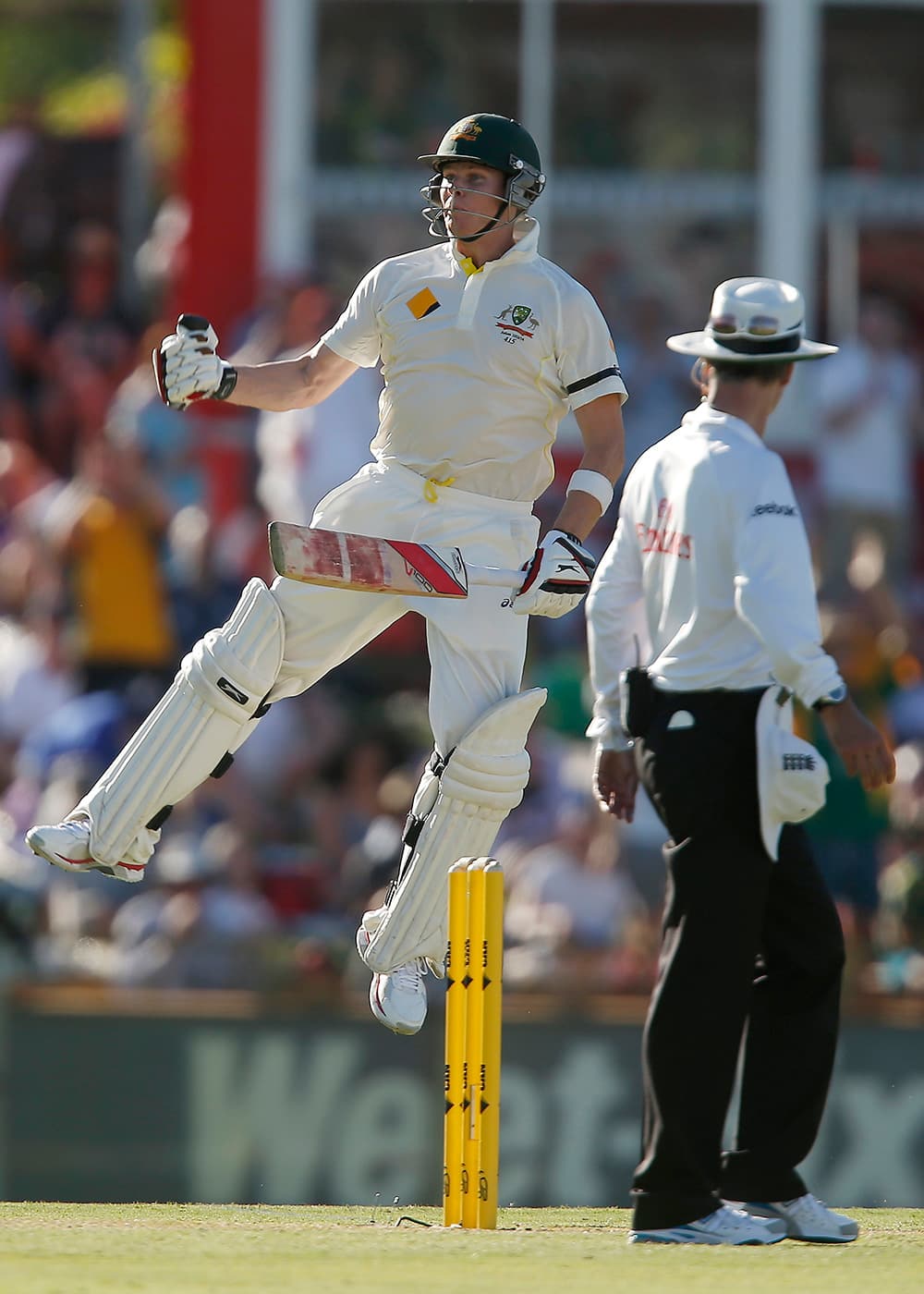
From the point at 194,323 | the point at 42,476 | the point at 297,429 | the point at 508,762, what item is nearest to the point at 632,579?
the point at 508,762

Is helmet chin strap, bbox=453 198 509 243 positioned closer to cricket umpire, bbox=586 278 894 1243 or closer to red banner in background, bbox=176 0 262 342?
cricket umpire, bbox=586 278 894 1243

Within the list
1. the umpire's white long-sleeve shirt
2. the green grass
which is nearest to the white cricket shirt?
the umpire's white long-sleeve shirt

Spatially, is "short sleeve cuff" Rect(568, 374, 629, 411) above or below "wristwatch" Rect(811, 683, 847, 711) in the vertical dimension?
above

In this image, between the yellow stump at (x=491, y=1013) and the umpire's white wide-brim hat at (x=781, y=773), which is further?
the yellow stump at (x=491, y=1013)

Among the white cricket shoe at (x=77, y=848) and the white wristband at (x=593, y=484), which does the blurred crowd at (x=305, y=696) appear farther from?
the white wristband at (x=593, y=484)

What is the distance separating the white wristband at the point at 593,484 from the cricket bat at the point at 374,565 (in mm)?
264

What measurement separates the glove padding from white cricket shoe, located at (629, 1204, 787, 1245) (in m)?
1.45

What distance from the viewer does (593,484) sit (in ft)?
20.0

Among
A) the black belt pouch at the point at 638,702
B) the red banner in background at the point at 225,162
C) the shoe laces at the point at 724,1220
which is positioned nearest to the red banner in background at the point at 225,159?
the red banner in background at the point at 225,162

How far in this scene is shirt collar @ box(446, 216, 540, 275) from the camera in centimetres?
608

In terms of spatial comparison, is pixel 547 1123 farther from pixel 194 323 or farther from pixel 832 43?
pixel 832 43

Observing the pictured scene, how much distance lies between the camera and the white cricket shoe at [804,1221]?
18.1 feet

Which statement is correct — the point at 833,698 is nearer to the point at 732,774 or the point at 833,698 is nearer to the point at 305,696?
the point at 732,774

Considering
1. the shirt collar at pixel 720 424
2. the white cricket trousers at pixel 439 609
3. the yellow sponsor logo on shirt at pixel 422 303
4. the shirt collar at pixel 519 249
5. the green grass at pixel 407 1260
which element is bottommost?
the green grass at pixel 407 1260
